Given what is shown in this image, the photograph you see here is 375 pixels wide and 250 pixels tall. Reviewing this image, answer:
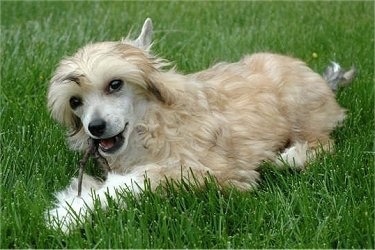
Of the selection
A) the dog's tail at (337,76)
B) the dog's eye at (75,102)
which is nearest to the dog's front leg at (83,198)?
the dog's eye at (75,102)

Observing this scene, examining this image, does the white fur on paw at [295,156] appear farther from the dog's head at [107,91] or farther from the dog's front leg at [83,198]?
the dog's front leg at [83,198]

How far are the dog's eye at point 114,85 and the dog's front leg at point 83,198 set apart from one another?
0.42m

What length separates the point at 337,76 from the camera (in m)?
5.29

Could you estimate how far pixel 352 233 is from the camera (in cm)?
318

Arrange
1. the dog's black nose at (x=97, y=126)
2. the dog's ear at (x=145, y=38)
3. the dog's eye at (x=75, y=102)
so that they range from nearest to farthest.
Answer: the dog's black nose at (x=97, y=126) < the dog's eye at (x=75, y=102) < the dog's ear at (x=145, y=38)

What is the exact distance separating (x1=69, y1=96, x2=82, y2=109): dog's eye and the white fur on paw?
112 centimetres

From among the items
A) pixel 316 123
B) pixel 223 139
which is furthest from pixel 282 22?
pixel 223 139

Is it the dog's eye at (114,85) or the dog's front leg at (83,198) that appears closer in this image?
the dog's front leg at (83,198)

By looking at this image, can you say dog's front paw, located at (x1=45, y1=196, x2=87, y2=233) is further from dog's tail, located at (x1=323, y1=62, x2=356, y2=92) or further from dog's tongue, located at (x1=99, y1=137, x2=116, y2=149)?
dog's tail, located at (x1=323, y1=62, x2=356, y2=92)

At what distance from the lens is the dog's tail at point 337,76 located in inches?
208

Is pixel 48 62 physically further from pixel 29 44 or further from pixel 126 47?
pixel 126 47

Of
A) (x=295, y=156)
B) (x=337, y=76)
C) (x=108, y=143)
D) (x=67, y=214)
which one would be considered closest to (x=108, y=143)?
(x=108, y=143)

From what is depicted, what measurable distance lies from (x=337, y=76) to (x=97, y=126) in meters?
2.32

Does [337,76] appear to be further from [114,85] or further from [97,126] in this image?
[97,126]
